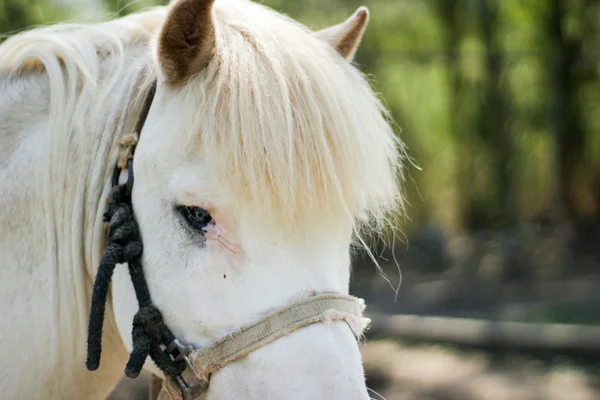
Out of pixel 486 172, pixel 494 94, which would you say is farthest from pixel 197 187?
pixel 486 172

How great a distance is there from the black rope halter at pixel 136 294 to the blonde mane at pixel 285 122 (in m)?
0.26

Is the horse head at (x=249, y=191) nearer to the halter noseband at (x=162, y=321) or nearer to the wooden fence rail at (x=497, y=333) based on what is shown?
the halter noseband at (x=162, y=321)

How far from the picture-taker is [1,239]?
174 centimetres

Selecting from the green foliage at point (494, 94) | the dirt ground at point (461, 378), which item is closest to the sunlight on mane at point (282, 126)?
the dirt ground at point (461, 378)

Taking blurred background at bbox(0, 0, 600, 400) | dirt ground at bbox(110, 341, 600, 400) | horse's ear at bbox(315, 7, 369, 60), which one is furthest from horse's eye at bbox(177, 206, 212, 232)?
blurred background at bbox(0, 0, 600, 400)

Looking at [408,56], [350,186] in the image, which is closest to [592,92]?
[408,56]

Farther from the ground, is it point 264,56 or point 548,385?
point 264,56

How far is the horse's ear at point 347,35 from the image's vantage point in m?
1.91

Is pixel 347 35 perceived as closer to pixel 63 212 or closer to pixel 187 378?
pixel 63 212

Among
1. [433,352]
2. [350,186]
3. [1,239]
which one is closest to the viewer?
[350,186]

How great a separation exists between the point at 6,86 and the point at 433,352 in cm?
544

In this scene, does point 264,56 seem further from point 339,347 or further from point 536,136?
point 536,136

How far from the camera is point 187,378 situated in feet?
5.06

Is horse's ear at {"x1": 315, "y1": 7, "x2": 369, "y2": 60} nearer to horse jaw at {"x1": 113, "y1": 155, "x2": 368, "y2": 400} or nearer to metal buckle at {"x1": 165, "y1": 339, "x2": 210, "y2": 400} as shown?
horse jaw at {"x1": 113, "y1": 155, "x2": 368, "y2": 400}
